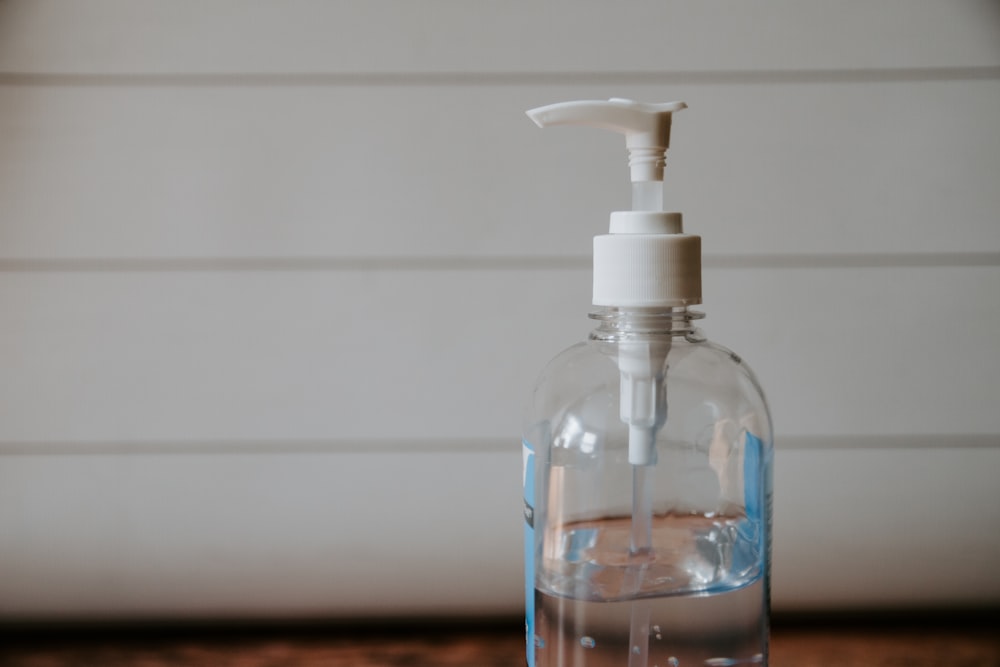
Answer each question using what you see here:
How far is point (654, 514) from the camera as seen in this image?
53 cm

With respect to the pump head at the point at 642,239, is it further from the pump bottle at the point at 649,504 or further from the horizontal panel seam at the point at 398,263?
the horizontal panel seam at the point at 398,263

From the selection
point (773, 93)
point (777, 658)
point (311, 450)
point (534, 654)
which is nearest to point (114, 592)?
point (311, 450)

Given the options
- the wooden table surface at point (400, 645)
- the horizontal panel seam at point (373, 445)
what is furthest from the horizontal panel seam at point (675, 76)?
the wooden table surface at point (400, 645)

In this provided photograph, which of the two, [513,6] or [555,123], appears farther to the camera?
[513,6]

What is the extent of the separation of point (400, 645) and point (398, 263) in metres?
0.27

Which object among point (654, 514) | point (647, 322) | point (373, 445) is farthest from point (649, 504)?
point (373, 445)

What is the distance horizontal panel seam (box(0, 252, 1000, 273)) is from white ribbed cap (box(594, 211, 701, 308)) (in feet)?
0.55

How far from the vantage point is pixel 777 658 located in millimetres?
587

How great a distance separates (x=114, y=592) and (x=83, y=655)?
51 mm

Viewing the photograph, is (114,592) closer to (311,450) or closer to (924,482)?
(311,450)

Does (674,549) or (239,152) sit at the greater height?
(239,152)

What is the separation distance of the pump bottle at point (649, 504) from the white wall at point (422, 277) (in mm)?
100

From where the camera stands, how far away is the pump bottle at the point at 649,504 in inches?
19.9

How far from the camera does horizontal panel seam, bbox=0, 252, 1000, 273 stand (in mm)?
619
